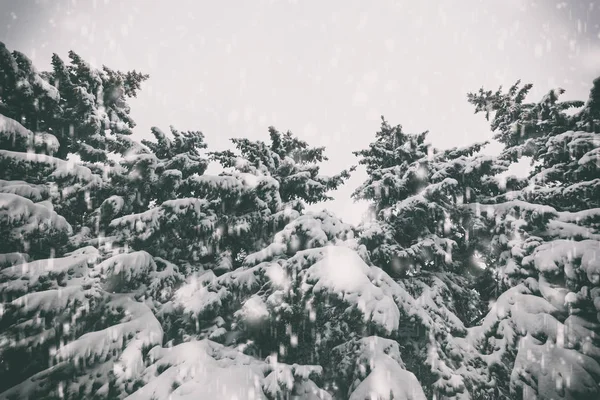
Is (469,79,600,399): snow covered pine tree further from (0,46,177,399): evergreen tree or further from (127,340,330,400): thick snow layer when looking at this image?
(0,46,177,399): evergreen tree

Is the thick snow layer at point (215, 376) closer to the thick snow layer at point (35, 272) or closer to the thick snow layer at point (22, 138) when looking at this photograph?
the thick snow layer at point (35, 272)

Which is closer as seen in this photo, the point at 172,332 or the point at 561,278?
the point at 561,278

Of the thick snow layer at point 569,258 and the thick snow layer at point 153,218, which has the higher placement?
the thick snow layer at point 153,218

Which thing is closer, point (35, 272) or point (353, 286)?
point (353, 286)

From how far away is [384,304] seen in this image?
579 cm

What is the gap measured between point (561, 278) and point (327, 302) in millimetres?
5807

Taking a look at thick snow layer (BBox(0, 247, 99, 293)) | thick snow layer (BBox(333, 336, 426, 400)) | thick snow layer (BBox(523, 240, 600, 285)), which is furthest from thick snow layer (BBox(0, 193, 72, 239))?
thick snow layer (BBox(523, 240, 600, 285))

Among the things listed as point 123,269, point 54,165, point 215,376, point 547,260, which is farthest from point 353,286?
point 54,165

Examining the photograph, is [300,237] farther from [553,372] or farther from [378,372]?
[553,372]

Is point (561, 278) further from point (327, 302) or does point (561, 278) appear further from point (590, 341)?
point (327, 302)

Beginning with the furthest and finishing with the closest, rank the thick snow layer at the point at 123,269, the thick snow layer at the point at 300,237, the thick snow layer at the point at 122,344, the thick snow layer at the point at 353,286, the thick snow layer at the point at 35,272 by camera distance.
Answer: the thick snow layer at the point at 300,237, the thick snow layer at the point at 123,269, the thick snow layer at the point at 35,272, the thick snow layer at the point at 122,344, the thick snow layer at the point at 353,286

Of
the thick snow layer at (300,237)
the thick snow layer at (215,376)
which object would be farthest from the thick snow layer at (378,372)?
the thick snow layer at (300,237)

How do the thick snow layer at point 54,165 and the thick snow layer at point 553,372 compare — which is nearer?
the thick snow layer at point 553,372

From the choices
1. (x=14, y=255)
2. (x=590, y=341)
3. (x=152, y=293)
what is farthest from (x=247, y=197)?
(x=590, y=341)
